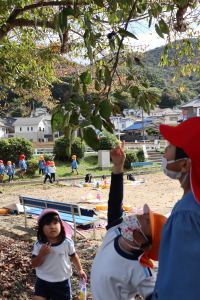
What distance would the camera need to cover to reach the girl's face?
2787 mm

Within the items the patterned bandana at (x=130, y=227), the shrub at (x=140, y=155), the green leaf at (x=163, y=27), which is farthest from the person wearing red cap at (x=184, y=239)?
the shrub at (x=140, y=155)

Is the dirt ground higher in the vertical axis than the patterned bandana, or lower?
lower

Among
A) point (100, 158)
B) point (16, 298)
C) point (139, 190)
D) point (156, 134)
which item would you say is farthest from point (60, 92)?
point (16, 298)

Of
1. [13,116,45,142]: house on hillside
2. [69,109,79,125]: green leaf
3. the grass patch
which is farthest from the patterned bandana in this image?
[13,116,45,142]: house on hillside

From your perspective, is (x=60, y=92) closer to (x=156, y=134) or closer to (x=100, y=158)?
(x=156, y=134)

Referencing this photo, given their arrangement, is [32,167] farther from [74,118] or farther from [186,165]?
[186,165]

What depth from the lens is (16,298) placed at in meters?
3.49

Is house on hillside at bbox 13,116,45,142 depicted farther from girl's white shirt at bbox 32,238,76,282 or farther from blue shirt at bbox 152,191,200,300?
blue shirt at bbox 152,191,200,300

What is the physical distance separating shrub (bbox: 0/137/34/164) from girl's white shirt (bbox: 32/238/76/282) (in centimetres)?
1782

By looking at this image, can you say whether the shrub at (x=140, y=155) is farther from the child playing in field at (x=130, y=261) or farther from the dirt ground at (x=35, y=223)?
the child playing in field at (x=130, y=261)

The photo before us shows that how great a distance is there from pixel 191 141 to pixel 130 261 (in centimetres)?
77

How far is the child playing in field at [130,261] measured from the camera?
→ 1505 millimetres

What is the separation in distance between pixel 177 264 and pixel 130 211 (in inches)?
315

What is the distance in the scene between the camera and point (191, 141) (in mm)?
1245
